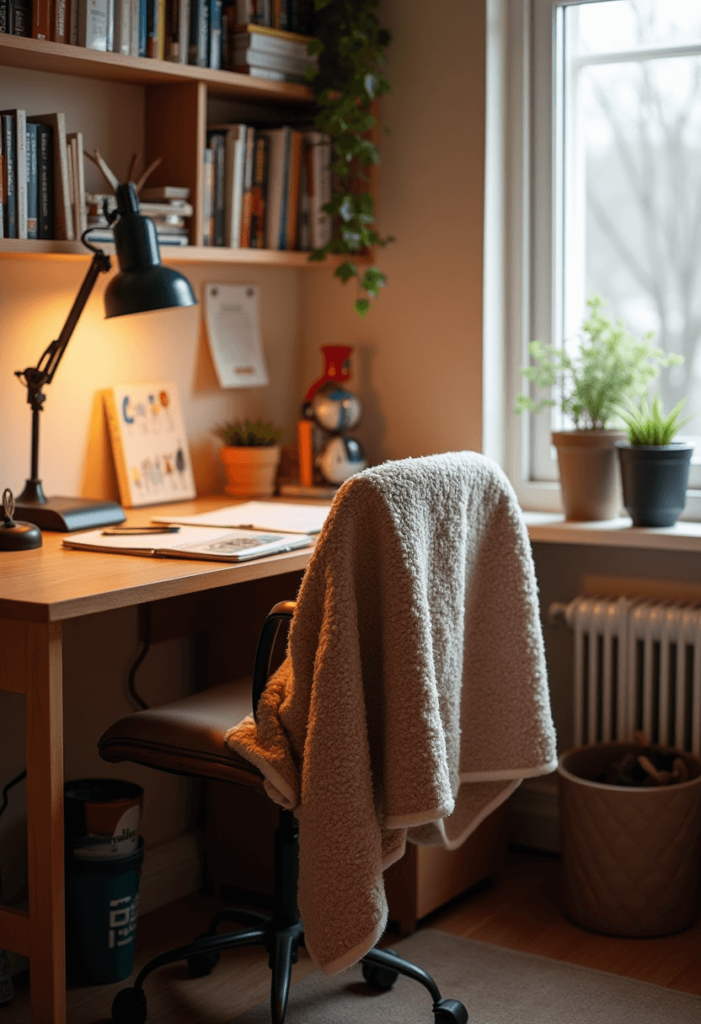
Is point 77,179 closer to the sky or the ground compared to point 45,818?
closer to the sky

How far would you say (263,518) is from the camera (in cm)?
250

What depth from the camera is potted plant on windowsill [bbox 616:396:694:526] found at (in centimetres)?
261

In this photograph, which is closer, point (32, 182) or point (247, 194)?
point (32, 182)

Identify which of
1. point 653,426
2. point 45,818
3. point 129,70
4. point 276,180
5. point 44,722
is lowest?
point 45,818

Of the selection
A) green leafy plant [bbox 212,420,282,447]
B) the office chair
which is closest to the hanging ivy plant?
green leafy plant [bbox 212,420,282,447]

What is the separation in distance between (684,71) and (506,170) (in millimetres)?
435

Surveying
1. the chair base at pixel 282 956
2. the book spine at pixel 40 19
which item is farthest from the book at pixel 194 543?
the book spine at pixel 40 19

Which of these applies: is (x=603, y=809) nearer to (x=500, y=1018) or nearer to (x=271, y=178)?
(x=500, y=1018)

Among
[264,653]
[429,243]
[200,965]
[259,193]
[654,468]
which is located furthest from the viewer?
[429,243]

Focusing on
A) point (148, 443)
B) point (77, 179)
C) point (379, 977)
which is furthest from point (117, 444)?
point (379, 977)

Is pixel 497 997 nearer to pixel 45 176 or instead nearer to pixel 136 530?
pixel 136 530

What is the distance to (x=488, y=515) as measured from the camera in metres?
2.03

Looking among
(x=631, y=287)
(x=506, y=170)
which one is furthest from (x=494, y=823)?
(x=506, y=170)

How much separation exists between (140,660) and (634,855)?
1.09 meters
